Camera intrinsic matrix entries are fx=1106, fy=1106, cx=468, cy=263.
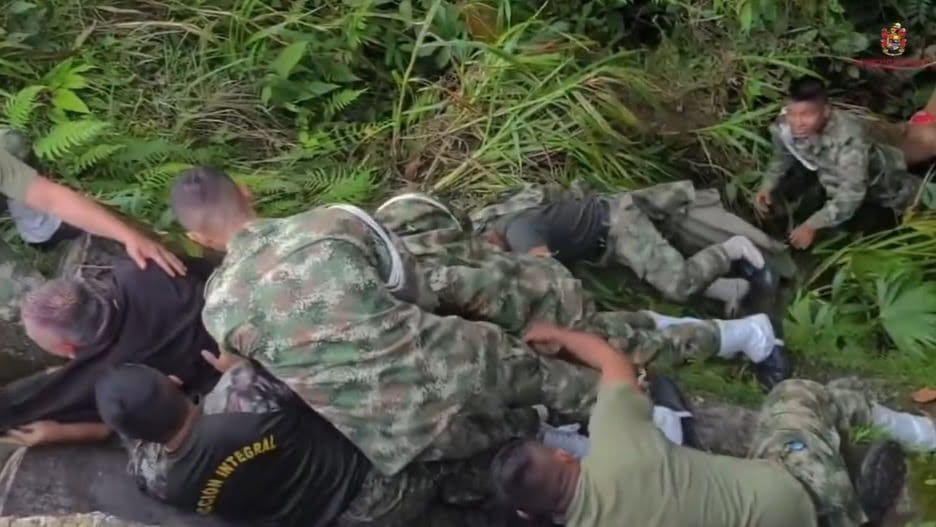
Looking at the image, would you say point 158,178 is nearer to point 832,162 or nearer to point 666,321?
point 666,321

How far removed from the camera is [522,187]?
15.5ft

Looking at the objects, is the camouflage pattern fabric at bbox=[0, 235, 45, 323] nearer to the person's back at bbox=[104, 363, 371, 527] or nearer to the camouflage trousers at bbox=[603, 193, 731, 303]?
the person's back at bbox=[104, 363, 371, 527]

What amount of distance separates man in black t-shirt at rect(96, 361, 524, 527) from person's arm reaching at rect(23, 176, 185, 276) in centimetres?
50

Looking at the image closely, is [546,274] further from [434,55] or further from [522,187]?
[434,55]

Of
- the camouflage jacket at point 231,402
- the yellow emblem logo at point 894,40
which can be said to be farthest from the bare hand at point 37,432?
the yellow emblem logo at point 894,40

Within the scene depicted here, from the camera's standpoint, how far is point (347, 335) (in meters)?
2.97

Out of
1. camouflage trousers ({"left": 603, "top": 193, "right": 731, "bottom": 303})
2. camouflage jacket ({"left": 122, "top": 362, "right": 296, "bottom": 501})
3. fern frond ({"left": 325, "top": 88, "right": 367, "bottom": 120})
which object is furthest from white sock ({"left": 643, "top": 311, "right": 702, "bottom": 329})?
fern frond ({"left": 325, "top": 88, "right": 367, "bottom": 120})

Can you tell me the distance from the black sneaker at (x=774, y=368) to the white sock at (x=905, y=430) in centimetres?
42

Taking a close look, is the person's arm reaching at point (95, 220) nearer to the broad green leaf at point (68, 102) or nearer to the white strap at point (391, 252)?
the white strap at point (391, 252)

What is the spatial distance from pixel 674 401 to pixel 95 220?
2.02 m

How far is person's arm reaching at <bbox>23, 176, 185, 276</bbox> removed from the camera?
11.6 feet

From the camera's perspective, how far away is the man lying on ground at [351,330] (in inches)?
116

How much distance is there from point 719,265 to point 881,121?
4.93 feet

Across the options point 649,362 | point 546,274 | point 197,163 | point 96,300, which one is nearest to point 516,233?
point 546,274
